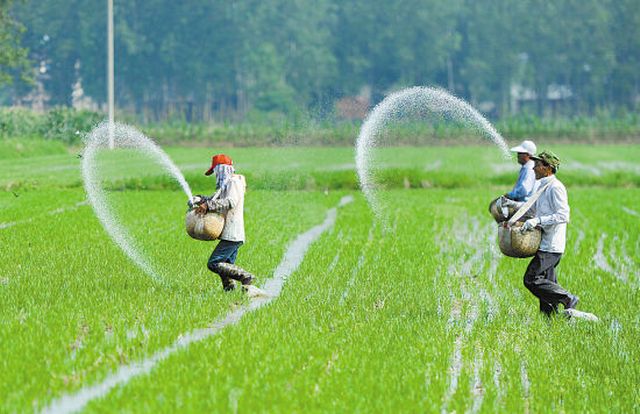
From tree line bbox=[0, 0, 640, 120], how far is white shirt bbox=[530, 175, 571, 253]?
212ft

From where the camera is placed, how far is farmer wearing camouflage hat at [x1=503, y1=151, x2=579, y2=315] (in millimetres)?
7438

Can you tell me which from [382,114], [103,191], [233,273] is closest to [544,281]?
[233,273]

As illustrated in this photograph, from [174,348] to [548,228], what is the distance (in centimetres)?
353

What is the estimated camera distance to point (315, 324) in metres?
7.24

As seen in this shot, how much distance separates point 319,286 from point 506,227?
7.83 ft

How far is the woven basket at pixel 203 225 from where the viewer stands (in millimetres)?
8023

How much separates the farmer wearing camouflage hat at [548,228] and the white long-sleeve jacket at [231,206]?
2.61 m

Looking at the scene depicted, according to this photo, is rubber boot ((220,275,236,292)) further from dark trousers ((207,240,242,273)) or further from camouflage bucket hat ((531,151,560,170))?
camouflage bucket hat ((531,151,560,170))

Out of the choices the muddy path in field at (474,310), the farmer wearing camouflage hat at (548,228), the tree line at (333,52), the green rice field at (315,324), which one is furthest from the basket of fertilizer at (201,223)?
the tree line at (333,52)

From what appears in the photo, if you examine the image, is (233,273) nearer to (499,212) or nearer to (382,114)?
(499,212)

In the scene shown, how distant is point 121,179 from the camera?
24.6 metres

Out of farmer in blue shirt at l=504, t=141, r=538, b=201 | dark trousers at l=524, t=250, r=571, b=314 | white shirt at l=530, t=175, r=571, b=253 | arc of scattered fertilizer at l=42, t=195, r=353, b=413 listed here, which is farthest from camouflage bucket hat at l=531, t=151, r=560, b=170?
arc of scattered fertilizer at l=42, t=195, r=353, b=413

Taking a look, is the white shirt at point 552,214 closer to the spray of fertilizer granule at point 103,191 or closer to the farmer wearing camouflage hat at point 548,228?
the farmer wearing camouflage hat at point 548,228

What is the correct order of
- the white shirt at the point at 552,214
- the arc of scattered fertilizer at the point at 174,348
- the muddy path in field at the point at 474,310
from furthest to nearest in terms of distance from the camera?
the white shirt at the point at 552,214 < the muddy path in field at the point at 474,310 < the arc of scattered fertilizer at the point at 174,348
